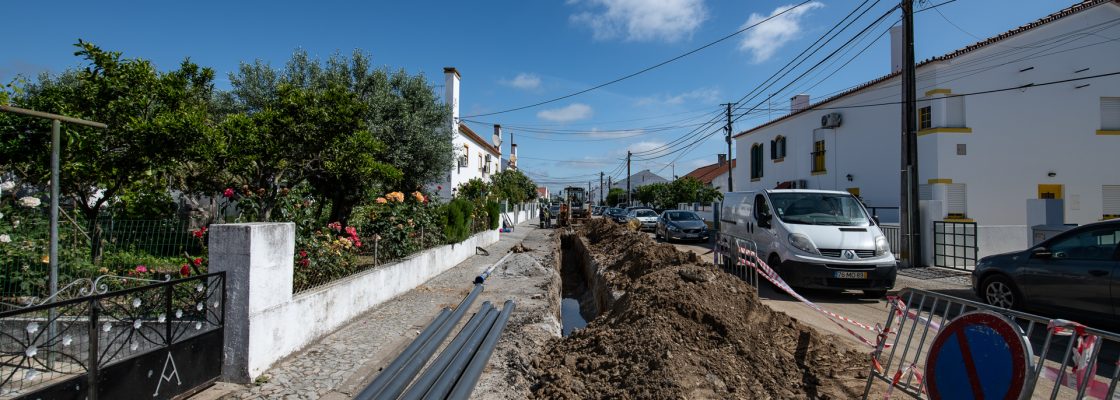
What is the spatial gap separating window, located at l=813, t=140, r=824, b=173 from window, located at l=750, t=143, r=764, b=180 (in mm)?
5858

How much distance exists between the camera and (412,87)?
15.6 metres

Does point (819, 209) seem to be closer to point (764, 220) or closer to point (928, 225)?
point (764, 220)

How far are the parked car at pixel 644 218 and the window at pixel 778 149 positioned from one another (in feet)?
23.6

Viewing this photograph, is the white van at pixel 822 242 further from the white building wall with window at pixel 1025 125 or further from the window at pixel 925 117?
the window at pixel 925 117

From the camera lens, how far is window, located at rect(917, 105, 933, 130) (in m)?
16.9

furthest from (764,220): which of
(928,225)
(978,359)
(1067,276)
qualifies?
(978,359)

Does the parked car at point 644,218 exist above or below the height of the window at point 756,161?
below

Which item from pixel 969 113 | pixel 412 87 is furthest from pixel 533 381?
pixel 969 113

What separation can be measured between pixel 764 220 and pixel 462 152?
1803cm

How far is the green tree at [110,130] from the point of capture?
5824 mm

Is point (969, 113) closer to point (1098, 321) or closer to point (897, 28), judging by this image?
point (897, 28)

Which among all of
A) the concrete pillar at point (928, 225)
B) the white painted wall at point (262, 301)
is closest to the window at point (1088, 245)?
the concrete pillar at point (928, 225)

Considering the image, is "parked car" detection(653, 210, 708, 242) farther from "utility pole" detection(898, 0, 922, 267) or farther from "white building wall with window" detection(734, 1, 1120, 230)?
"utility pole" detection(898, 0, 922, 267)

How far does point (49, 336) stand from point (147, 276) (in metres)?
2.52
